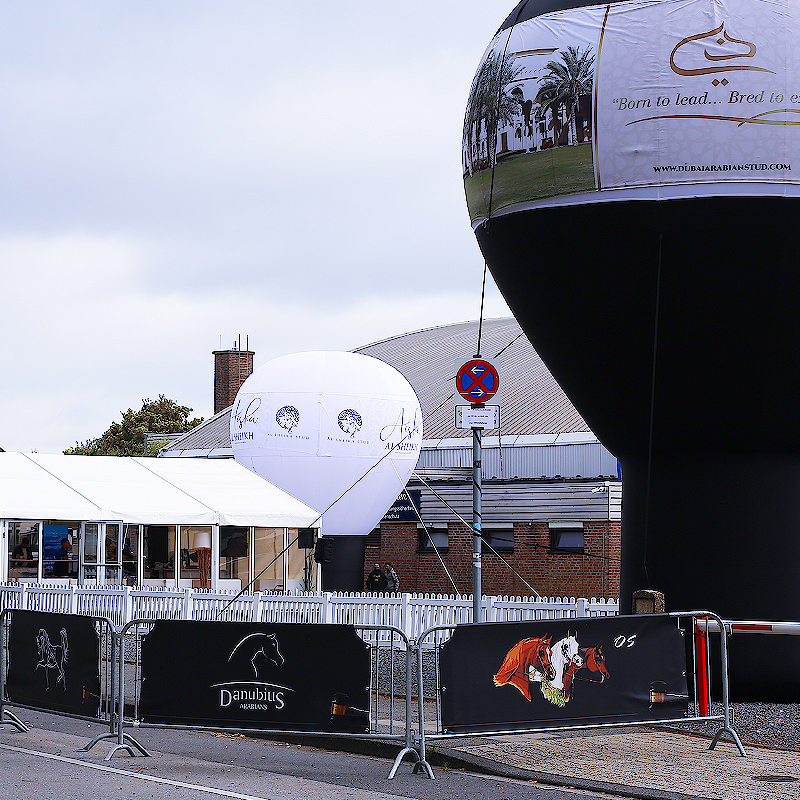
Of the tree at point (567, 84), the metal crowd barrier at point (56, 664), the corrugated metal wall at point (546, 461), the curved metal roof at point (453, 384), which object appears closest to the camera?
the metal crowd barrier at point (56, 664)

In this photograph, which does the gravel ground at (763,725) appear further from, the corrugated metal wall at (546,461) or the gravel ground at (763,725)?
the corrugated metal wall at (546,461)

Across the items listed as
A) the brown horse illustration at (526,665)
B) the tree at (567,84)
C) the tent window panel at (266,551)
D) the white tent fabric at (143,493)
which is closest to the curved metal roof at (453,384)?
the tent window panel at (266,551)

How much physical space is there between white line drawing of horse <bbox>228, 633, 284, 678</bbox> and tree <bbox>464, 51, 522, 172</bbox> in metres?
5.34

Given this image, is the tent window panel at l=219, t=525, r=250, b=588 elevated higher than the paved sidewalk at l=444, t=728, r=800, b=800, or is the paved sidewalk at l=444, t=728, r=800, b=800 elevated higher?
the tent window panel at l=219, t=525, r=250, b=588

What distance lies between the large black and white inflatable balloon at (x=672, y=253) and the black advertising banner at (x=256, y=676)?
4.31m

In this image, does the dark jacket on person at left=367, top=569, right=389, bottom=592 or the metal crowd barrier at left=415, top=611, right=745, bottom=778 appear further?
the dark jacket on person at left=367, top=569, right=389, bottom=592

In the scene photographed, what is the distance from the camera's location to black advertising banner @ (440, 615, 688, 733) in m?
9.30

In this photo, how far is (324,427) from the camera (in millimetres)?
28062

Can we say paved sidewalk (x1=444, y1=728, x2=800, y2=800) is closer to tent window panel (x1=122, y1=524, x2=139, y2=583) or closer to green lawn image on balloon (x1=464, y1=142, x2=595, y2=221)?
green lawn image on balloon (x1=464, y1=142, x2=595, y2=221)

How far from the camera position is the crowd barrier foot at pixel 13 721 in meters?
11.0

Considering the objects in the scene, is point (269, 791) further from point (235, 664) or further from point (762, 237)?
point (762, 237)

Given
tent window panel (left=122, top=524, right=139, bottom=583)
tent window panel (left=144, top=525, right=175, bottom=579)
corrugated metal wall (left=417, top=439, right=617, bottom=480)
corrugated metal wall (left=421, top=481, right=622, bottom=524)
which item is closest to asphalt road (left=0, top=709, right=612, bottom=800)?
tent window panel (left=122, top=524, right=139, bottom=583)

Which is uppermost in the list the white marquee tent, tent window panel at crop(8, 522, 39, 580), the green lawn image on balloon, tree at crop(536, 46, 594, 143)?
tree at crop(536, 46, 594, 143)

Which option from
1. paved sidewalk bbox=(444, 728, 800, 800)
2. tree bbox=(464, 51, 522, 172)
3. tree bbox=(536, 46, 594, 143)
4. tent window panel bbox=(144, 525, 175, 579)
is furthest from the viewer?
tent window panel bbox=(144, 525, 175, 579)
